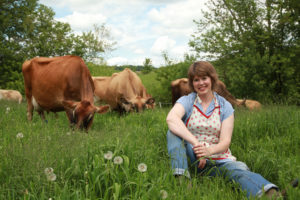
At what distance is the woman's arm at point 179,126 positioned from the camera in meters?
3.20

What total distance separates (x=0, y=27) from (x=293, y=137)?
660 inches

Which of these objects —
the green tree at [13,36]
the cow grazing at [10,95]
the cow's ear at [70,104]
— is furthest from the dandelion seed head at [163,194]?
the green tree at [13,36]

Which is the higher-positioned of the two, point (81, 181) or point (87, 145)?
point (87, 145)

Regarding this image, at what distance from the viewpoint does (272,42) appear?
35.6 feet

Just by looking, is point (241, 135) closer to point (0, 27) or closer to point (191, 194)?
point (191, 194)

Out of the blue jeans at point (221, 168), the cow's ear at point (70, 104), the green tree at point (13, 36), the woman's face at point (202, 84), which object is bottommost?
the blue jeans at point (221, 168)

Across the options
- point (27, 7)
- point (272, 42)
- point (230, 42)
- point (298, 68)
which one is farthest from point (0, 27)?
point (298, 68)

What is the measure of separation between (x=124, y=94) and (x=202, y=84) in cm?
670

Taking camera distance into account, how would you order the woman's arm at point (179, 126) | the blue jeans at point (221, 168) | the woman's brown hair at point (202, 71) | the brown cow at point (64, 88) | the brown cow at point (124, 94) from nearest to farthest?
1. the blue jeans at point (221, 168)
2. the woman's arm at point (179, 126)
3. the woman's brown hair at point (202, 71)
4. the brown cow at point (64, 88)
5. the brown cow at point (124, 94)

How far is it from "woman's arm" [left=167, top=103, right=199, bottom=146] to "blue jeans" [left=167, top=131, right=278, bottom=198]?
0.23 feet

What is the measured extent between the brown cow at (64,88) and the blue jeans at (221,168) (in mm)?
3011

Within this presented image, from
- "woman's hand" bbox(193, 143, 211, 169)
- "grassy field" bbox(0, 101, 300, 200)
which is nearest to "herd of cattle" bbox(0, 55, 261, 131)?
"grassy field" bbox(0, 101, 300, 200)

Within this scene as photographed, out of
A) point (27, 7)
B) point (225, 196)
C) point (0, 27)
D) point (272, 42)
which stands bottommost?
point (225, 196)

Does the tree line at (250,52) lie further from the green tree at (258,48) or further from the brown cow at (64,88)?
the brown cow at (64,88)
